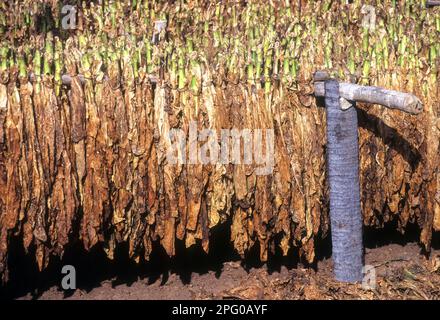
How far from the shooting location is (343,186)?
3992mm

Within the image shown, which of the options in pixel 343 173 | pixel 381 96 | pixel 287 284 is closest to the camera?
pixel 381 96

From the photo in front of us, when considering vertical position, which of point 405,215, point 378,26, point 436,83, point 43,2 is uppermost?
point 43,2

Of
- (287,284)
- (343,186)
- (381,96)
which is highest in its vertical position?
(381,96)

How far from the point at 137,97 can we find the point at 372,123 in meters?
1.59

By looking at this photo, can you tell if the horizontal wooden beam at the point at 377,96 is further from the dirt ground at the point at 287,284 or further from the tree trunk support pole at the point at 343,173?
the dirt ground at the point at 287,284

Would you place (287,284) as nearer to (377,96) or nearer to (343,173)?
(343,173)

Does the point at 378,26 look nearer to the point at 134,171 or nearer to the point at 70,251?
the point at 134,171

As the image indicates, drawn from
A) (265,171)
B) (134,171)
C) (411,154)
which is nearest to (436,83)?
(411,154)

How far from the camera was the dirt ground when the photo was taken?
4070 millimetres

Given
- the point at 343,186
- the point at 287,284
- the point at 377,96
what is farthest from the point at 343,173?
the point at 287,284

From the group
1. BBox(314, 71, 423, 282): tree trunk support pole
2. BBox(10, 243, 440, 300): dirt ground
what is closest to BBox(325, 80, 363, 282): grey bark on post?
BBox(314, 71, 423, 282): tree trunk support pole

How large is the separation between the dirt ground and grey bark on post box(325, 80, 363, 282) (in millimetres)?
164

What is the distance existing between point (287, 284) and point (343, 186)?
78 centimetres

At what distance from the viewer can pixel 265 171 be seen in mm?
4074
